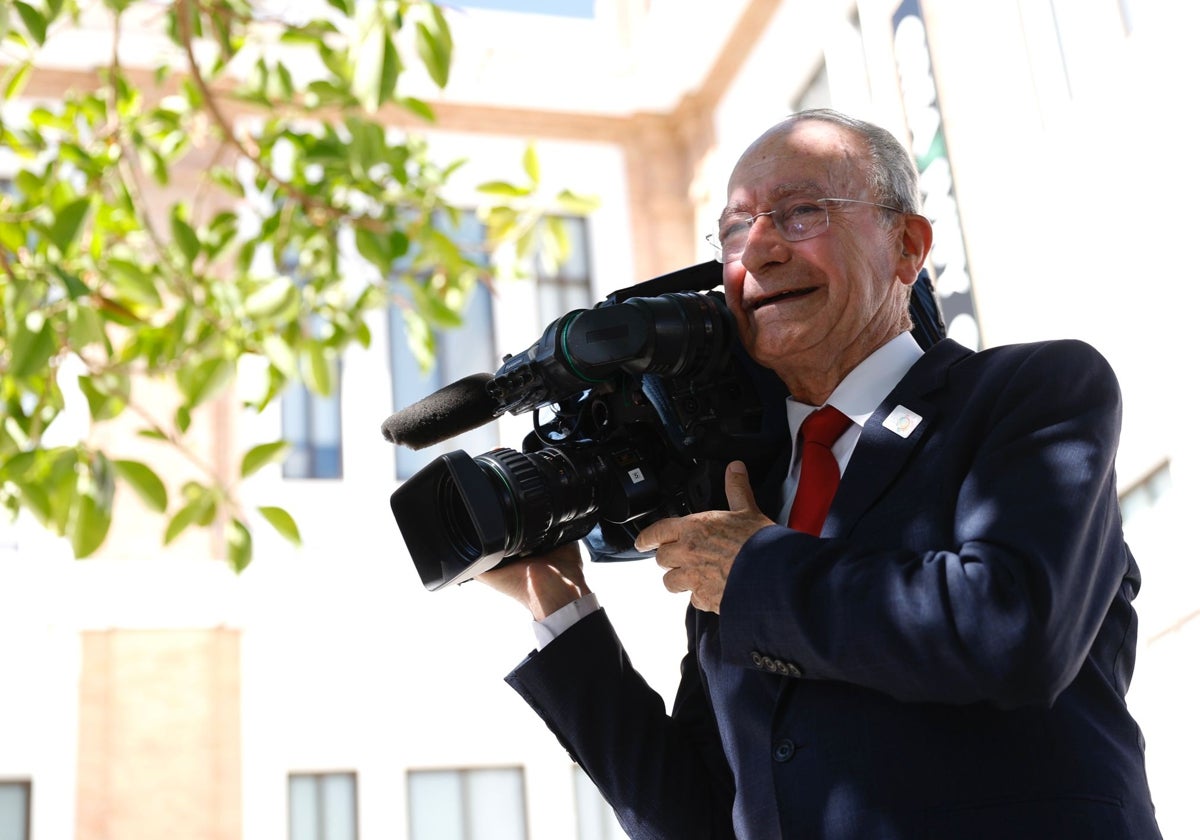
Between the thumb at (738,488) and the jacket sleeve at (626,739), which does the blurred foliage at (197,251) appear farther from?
the thumb at (738,488)

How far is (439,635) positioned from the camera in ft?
28.8

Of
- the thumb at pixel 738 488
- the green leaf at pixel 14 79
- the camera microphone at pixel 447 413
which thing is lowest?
the thumb at pixel 738 488

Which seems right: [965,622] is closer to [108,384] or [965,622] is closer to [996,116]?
[108,384]

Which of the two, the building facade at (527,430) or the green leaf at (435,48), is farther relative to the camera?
the building facade at (527,430)

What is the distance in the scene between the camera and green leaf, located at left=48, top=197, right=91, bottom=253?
289 centimetres

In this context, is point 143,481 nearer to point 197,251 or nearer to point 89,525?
point 89,525

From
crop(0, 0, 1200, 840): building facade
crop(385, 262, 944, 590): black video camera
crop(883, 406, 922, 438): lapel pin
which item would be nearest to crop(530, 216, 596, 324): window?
crop(0, 0, 1200, 840): building facade

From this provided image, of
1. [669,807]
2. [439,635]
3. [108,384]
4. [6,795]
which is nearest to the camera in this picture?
[669,807]

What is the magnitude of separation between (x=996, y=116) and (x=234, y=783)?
16.7 feet

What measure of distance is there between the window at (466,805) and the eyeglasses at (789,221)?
23.1 feet

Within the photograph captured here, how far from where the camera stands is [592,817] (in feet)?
28.3

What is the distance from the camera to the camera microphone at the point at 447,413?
1884mm

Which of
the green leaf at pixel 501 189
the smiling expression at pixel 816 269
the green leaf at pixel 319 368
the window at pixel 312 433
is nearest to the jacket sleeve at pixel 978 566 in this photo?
the smiling expression at pixel 816 269

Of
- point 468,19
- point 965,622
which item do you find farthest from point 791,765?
point 468,19
